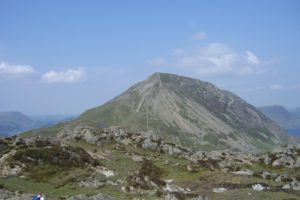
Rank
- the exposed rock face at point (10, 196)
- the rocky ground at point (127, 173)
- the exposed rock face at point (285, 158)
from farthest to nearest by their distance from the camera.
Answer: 1. the exposed rock face at point (285, 158)
2. the rocky ground at point (127, 173)
3. the exposed rock face at point (10, 196)

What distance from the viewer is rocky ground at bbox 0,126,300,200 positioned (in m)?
59.9

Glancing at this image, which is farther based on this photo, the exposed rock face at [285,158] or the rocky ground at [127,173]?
the exposed rock face at [285,158]

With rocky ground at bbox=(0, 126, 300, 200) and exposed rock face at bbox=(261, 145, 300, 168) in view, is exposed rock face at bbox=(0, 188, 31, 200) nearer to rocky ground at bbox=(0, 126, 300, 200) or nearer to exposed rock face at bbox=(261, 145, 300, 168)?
rocky ground at bbox=(0, 126, 300, 200)

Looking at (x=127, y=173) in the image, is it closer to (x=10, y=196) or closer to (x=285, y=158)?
(x=10, y=196)

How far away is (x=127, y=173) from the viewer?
77.4m

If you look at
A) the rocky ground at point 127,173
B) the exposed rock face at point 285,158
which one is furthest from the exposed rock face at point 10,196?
the exposed rock face at point 285,158

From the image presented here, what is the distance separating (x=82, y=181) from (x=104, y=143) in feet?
140

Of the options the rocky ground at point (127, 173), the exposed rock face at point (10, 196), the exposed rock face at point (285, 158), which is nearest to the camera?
the exposed rock face at point (10, 196)

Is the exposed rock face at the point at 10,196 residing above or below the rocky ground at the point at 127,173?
below

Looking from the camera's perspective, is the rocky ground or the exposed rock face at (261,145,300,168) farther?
the exposed rock face at (261,145,300,168)

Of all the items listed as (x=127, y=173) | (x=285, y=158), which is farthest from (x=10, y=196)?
(x=285, y=158)

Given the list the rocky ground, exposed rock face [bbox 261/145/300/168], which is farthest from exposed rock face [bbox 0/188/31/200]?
exposed rock face [bbox 261/145/300/168]

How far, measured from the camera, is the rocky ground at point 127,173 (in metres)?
59.9

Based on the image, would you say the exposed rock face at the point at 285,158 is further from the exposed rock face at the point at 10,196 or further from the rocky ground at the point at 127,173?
the exposed rock face at the point at 10,196
